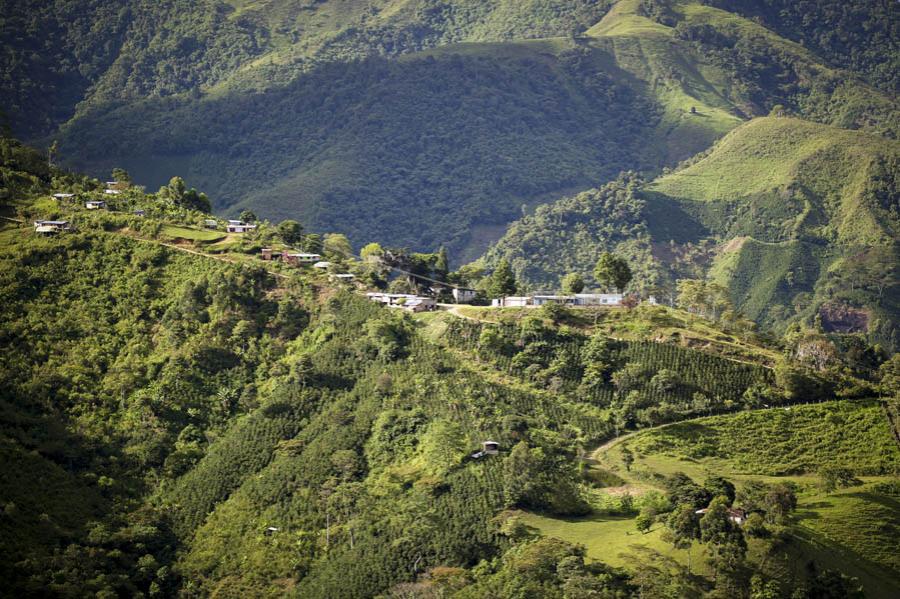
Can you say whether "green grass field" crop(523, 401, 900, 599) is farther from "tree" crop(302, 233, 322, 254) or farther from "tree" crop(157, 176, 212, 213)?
"tree" crop(157, 176, 212, 213)

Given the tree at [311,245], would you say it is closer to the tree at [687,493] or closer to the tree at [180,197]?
the tree at [180,197]

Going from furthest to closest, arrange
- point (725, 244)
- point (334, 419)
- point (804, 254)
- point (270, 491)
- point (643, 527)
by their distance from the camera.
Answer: point (725, 244), point (804, 254), point (334, 419), point (270, 491), point (643, 527)

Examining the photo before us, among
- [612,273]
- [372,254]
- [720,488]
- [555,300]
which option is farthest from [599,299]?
[720,488]

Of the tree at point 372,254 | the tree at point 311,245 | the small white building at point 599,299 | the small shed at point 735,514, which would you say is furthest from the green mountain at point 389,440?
the tree at point 372,254

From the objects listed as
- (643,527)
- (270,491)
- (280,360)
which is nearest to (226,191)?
(280,360)

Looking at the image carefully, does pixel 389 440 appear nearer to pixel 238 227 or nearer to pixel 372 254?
pixel 372 254

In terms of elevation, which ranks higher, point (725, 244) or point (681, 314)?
point (681, 314)

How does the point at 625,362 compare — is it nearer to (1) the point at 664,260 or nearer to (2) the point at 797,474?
(2) the point at 797,474
